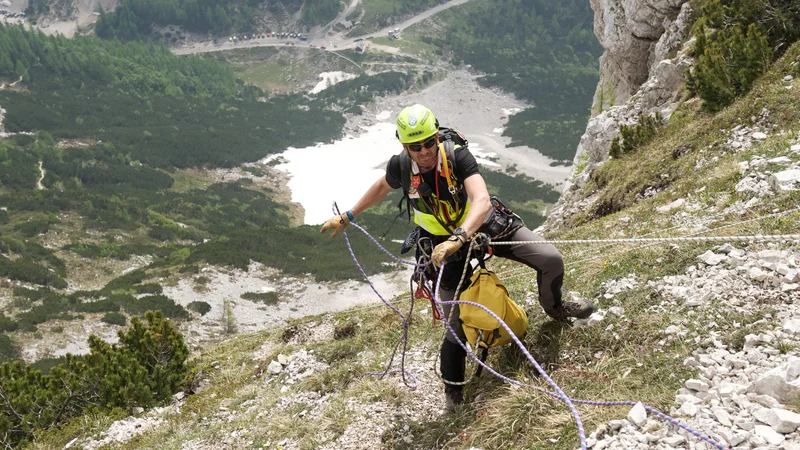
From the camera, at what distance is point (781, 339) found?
14.2 feet

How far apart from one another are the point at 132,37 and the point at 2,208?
103m

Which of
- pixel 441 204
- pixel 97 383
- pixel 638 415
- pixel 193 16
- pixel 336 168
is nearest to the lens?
pixel 638 415

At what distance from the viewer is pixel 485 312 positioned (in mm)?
5328

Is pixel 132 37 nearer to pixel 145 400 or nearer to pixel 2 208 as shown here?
pixel 2 208

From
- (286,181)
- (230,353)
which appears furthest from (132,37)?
(230,353)

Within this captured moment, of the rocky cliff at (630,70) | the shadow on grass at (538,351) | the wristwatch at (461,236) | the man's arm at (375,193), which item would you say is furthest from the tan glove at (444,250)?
the rocky cliff at (630,70)

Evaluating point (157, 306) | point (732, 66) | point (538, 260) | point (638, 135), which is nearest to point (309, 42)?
point (157, 306)

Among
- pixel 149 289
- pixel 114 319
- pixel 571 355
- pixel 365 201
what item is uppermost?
pixel 365 201

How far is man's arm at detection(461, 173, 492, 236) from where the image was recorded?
494cm

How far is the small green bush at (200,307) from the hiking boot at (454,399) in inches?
1641

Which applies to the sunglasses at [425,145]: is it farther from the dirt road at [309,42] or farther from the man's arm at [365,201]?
the dirt road at [309,42]

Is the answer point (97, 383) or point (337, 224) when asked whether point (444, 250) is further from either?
point (97, 383)

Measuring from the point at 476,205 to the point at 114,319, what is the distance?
42.4 m

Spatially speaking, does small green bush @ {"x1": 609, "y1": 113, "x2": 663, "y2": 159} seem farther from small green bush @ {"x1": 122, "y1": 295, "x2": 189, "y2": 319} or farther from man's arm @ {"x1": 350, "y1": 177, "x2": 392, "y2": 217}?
small green bush @ {"x1": 122, "y1": 295, "x2": 189, "y2": 319}
